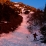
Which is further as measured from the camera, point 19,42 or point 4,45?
point 19,42

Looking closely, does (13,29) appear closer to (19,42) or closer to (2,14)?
(2,14)

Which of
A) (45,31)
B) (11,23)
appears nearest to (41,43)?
(45,31)

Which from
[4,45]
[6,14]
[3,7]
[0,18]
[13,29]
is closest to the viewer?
[4,45]

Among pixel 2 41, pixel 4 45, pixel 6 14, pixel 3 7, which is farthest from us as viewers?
pixel 3 7

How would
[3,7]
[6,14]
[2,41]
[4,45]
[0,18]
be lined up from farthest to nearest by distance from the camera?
[3,7]
[6,14]
[0,18]
[2,41]
[4,45]

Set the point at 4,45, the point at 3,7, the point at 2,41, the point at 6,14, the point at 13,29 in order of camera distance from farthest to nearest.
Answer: the point at 3,7 → the point at 6,14 → the point at 13,29 → the point at 2,41 → the point at 4,45

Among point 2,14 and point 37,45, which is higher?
point 2,14

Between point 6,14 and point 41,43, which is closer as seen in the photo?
point 41,43

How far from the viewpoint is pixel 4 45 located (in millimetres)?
13625

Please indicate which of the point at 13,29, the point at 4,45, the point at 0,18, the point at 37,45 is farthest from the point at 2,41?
the point at 0,18

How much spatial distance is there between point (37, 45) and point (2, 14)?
10.1 meters

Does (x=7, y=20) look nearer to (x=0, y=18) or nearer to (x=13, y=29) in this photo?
(x=0, y=18)

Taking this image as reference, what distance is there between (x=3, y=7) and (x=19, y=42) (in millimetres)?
11267

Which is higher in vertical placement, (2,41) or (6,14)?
(6,14)
